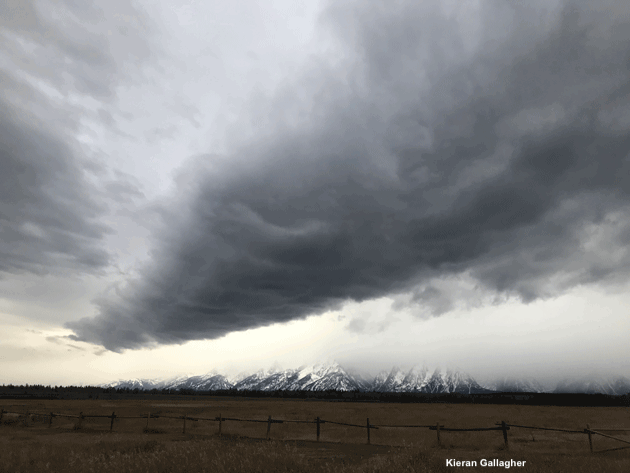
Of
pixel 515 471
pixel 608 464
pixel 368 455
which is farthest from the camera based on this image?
pixel 368 455

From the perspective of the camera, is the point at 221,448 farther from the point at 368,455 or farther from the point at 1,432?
the point at 1,432

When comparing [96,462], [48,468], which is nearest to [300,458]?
[96,462]

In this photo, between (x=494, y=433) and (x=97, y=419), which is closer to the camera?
(x=494, y=433)

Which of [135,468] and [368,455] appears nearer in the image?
[135,468]

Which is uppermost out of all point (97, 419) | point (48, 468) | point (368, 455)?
point (48, 468)

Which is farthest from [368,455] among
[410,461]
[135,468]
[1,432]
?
[1,432]

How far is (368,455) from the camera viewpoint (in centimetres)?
2097

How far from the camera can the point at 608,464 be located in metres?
16.4

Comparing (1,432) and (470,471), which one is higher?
(470,471)

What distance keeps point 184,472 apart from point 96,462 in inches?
208

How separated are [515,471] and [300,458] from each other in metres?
9.11

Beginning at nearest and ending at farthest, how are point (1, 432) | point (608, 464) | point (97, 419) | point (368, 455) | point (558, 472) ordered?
point (558, 472), point (608, 464), point (368, 455), point (1, 432), point (97, 419)

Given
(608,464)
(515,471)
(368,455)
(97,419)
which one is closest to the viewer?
(515,471)

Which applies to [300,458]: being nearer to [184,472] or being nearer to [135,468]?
[184,472]
